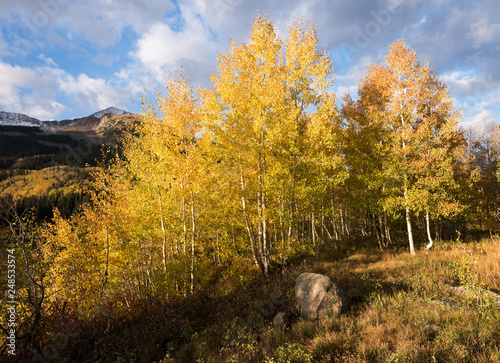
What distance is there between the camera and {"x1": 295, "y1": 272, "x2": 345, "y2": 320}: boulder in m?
7.00

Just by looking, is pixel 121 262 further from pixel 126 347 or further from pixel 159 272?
pixel 126 347

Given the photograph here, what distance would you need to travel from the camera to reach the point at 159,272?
10.2 metres

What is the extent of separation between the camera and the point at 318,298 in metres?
7.29

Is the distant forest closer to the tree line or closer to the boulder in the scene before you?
the tree line

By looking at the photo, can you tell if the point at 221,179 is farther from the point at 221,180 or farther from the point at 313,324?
the point at 313,324

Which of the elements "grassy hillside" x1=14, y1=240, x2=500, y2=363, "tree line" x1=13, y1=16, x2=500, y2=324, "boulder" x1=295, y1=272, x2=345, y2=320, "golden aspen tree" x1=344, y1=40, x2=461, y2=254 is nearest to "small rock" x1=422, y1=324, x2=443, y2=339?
"grassy hillside" x1=14, y1=240, x2=500, y2=363

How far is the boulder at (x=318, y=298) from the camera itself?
275 inches

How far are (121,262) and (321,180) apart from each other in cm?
1016

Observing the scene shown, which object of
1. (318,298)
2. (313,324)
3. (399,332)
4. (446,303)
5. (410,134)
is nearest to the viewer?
(399,332)

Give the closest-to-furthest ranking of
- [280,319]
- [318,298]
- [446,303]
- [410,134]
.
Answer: [446,303]
[318,298]
[280,319]
[410,134]

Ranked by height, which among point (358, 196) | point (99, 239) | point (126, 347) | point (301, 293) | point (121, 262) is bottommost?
point (126, 347)

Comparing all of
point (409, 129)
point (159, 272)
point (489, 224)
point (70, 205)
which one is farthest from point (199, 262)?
point (70, 205)

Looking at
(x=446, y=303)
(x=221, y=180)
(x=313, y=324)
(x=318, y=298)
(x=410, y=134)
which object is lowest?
(x=313, y=324)

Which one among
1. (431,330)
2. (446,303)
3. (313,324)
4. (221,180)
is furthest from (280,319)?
(221,180)
